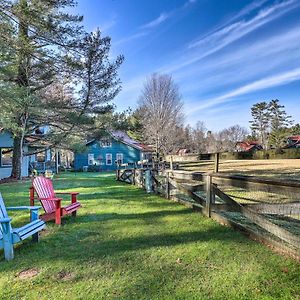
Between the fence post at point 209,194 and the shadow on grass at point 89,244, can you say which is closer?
the shadow on grass at point 89,244

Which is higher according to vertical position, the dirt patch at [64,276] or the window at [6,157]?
the window at [6,157]

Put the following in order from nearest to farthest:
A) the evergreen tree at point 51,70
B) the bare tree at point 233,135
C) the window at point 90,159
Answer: the evergreen tree at point 51,70 → the window at point 90,159 → the bare tree at point 233,135

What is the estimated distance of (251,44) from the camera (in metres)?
13.5

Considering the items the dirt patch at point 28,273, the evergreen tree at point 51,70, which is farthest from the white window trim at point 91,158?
the dirt patch at point 28,273

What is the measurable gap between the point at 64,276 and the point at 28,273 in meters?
0.46

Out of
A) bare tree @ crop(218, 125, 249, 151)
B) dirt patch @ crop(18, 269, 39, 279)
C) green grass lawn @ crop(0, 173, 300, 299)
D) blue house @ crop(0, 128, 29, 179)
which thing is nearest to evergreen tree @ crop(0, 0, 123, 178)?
blue house @ crop(0, 128, 29, 179)

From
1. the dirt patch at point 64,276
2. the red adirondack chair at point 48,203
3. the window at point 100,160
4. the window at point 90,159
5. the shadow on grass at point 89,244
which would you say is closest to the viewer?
the dirt patch at point 64,276

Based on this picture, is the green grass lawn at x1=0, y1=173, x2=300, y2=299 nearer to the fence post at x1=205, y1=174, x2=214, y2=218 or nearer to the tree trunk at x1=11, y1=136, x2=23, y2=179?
the fence post at x1=205, y1=174, x2=214, y2=218

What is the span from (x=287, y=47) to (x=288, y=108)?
43451 mm

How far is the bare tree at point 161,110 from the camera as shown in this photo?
28.7m

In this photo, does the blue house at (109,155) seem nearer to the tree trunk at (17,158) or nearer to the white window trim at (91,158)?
the white window trim at (91,158)

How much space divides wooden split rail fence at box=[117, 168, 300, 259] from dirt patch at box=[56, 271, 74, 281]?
2.50 metres

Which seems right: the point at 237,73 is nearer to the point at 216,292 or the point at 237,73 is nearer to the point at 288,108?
the point at 216,292

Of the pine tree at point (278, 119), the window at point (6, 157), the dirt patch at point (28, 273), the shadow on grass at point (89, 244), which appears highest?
the pine tree at point (278, 119)
